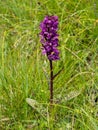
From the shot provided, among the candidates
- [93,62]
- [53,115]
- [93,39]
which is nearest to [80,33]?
[93,39]

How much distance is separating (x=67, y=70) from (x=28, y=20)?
64 cm

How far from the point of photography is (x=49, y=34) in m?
1.71

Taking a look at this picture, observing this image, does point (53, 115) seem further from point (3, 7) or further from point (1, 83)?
point (3, 7)

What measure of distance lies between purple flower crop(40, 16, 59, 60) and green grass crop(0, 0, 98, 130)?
19cm

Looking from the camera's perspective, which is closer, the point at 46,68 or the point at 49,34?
the point at 49,34

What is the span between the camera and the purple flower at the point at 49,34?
5.58ft

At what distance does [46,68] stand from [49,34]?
59 centimetres

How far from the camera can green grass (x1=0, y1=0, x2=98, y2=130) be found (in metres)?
1.96

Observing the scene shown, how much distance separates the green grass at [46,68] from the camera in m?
1.96

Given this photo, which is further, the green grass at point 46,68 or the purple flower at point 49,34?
the green grass at point 46,68

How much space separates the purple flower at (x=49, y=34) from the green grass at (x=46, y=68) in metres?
0.19

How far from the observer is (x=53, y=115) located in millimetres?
1910

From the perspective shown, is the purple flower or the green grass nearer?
the purple flower

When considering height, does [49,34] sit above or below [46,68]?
above
